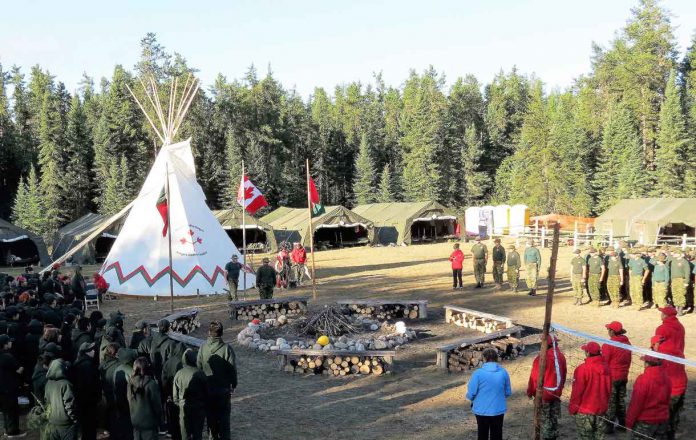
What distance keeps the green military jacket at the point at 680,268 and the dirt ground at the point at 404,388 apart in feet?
3.24

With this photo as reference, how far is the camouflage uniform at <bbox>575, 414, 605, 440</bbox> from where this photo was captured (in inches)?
256

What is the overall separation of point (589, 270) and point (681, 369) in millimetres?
9630

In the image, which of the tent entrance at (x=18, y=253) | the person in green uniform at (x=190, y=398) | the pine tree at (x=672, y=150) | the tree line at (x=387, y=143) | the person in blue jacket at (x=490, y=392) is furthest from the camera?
the tree line at (x=387, y=143)

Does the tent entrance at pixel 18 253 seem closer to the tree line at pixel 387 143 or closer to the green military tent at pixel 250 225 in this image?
the green military tent at pixel 250 225

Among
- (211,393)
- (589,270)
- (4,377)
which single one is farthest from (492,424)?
(589,270)

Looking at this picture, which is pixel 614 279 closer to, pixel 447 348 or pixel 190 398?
pixel 447 348

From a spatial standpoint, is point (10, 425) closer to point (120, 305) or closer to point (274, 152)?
point (120, 305)

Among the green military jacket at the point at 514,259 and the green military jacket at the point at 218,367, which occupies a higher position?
the green military jacket at the point at 514,259

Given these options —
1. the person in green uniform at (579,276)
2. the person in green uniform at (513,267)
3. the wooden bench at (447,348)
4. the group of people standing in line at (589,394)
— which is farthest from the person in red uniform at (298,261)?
the group of people standing in line at (589,394)


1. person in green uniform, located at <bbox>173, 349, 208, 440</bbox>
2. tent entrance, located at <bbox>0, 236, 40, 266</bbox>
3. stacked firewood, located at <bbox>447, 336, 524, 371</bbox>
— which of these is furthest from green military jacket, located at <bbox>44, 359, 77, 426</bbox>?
tent entrance, located at <bbox>0, 236, 40, 266</bbox>

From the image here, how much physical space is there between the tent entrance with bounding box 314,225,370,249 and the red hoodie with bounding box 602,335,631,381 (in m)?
33.3

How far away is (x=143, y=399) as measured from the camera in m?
6.41

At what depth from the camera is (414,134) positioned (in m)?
59.8

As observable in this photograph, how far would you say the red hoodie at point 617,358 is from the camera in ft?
25.2
